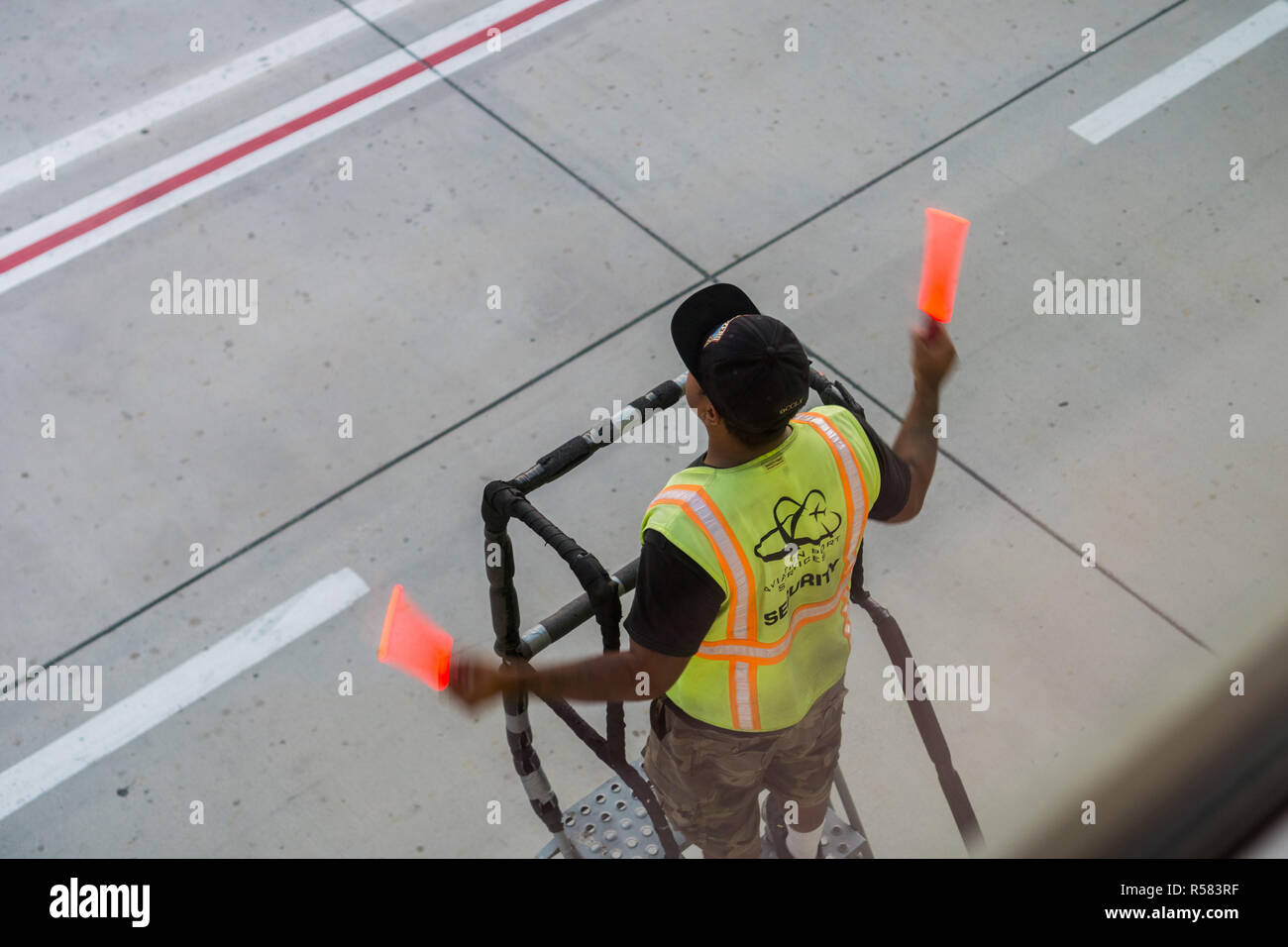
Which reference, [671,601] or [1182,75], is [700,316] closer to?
[671,601]

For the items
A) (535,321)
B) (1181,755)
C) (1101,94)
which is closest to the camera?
(1181,755)

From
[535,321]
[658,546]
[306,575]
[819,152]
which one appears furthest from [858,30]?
[658,546]

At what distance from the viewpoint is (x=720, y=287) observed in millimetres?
2750

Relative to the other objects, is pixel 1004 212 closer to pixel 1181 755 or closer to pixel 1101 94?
pixel 1101 94

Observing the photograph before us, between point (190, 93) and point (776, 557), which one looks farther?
point (190, 93)

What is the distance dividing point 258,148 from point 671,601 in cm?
506

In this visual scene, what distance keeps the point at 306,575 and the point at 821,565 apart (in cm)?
278

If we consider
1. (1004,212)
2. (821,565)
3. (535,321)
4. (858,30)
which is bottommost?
(821,565)

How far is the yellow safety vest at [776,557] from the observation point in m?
2.63

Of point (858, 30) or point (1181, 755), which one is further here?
point (858, 30)

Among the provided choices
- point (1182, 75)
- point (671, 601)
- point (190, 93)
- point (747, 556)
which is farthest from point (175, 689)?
point (1182, 75)

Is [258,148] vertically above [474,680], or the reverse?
[258,148]

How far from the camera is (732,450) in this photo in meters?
2.67
